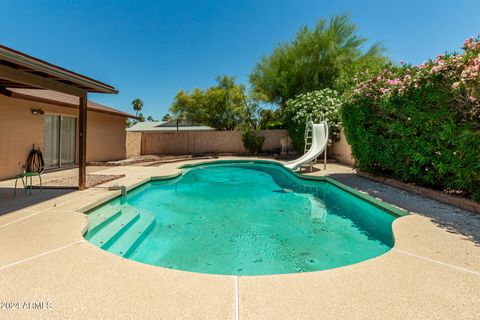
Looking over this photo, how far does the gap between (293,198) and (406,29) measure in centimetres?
1124

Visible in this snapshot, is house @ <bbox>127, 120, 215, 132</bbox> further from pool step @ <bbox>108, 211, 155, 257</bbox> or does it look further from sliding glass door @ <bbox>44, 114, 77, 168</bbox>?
pool step @ <bbox>108, 211, 155, 257</bbox>

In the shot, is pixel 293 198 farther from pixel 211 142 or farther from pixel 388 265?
pixel 211 142

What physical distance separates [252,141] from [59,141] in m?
11.5

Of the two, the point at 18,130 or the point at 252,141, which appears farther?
the point at 252,141

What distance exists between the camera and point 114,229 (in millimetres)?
4559

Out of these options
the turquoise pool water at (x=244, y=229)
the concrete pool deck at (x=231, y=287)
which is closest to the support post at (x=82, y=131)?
the turquoise pool water at (x=244, y=229)

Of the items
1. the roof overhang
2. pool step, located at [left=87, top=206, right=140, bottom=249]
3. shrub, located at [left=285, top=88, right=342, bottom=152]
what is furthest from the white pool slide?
the roof overhang

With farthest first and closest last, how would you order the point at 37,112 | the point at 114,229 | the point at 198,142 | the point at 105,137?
the point at 198,142, the point at 105,137, the point at 37,112, the point at 114,229

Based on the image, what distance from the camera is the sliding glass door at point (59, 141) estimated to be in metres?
10.1

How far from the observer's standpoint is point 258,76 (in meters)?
20.2

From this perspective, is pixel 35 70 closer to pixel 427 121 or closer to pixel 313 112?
pixel 427 121

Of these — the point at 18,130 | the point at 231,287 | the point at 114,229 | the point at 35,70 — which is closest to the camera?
the point at 231,287

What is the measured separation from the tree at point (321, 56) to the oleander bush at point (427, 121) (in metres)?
8.79

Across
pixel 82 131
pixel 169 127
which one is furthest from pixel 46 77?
pixel 169 127
